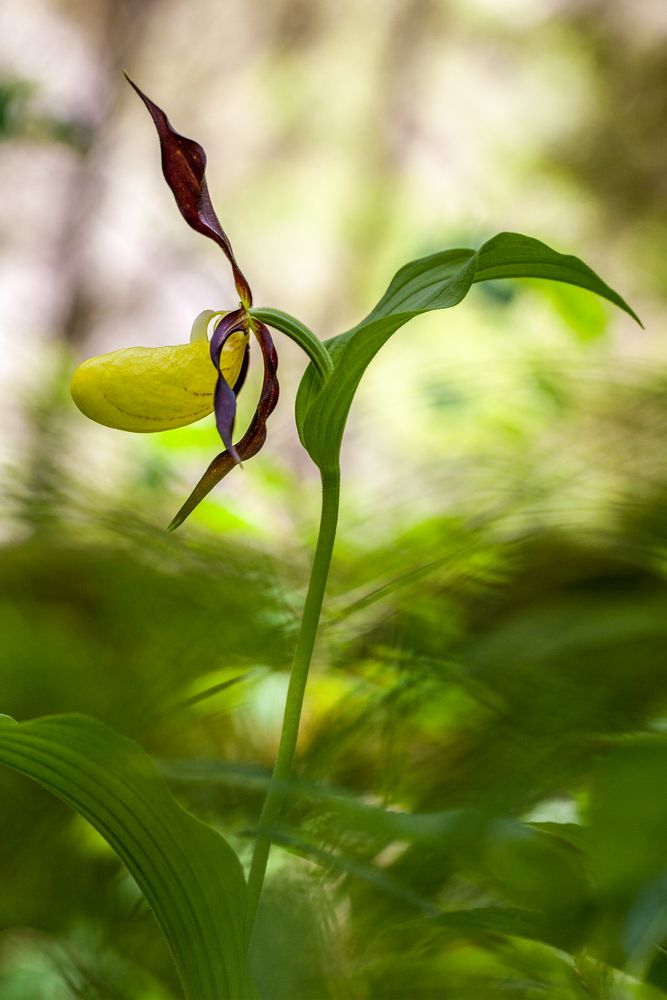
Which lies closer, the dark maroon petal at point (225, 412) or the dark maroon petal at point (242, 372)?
the dark maroon petal at point (225, 412)

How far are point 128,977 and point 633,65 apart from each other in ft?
9.74

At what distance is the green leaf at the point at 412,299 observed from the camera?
1.57ft

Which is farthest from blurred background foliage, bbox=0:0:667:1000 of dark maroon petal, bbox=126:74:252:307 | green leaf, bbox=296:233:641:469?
dark maroon petal, bbox=126:74:252:307

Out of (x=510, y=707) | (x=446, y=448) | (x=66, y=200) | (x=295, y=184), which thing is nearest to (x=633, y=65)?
(x=295, y=184)

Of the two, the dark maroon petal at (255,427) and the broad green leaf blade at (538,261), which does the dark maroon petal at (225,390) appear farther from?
the broad green leaf blade at (538,261)

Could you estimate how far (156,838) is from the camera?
46 cm

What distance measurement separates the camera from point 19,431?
6.35 ft

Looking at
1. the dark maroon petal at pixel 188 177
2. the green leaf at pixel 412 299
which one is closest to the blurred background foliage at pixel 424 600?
the green leaf at pixel 412 299

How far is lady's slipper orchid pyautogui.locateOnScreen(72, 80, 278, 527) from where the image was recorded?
0.55 m

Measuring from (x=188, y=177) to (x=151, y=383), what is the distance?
0.46 ft

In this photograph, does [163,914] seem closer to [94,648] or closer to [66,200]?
[94,648]

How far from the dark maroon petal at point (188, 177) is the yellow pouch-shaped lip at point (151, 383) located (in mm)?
54

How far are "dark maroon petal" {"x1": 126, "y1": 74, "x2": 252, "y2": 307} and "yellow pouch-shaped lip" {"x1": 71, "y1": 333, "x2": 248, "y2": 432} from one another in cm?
5

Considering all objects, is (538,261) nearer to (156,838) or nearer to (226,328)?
(226,328)
